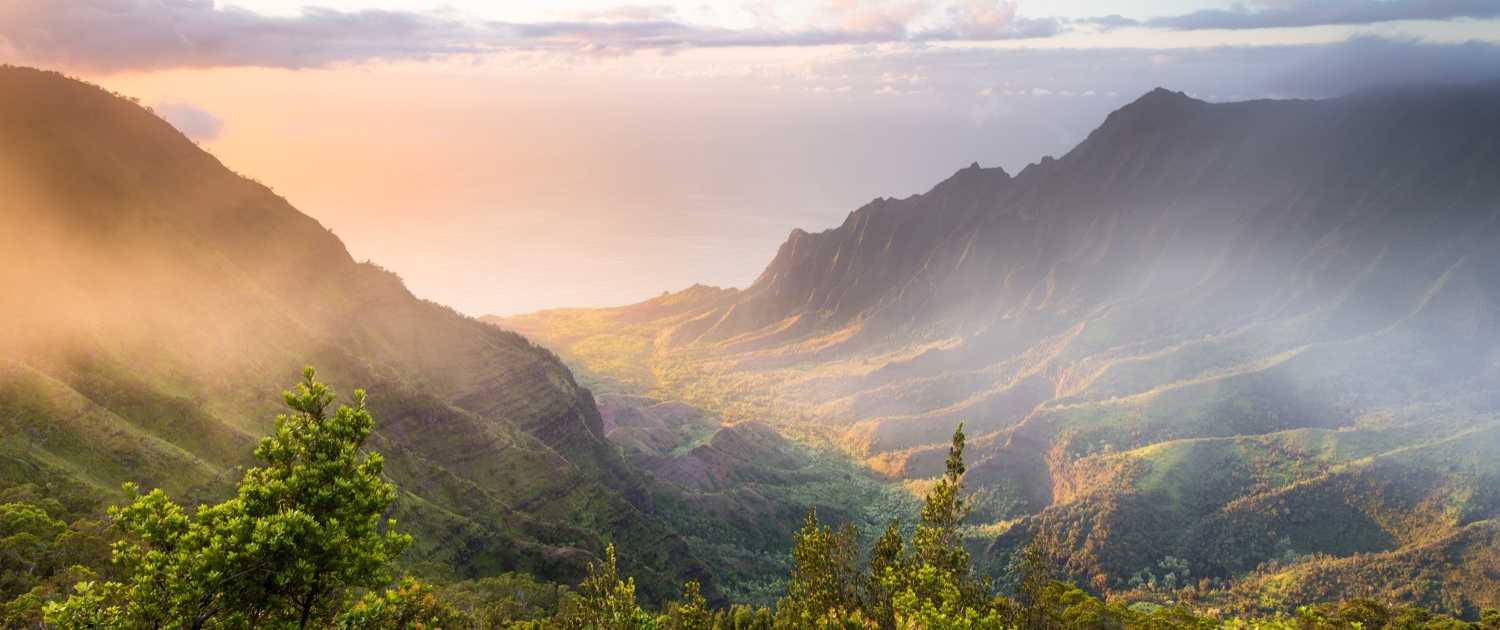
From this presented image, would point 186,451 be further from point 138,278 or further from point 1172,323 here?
point 1172,323

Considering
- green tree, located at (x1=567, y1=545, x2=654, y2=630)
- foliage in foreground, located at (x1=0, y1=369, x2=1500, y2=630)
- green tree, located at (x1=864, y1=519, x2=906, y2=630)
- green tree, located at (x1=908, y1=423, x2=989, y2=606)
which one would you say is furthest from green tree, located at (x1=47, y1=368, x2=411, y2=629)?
green tree, located at (x1=908, y1=423, x2=989, y2=606)

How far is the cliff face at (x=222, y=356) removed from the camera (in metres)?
52.4

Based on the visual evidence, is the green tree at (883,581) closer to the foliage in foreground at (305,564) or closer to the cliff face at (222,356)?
the foliage in foreground at (305,564)

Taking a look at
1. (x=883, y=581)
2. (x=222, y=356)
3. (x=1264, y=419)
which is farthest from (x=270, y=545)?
(x=1264, y=419)

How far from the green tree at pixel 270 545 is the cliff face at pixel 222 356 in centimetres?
4421

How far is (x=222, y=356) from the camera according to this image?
6538 cm

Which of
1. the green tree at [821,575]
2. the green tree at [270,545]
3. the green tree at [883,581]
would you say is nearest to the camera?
the green tree at [270,545]

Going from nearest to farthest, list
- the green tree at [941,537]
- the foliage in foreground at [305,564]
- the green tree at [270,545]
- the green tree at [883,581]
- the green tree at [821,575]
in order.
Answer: the green tree at [270,545] < the foliage in foreground at [305,564] < the green tree at [883,581] < the green tree at [821,575] < the green tree at [941,537]

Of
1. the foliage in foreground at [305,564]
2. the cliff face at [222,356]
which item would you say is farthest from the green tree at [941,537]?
the cliff face at [222,356]

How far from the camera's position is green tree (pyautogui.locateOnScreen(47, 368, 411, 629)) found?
14461mm

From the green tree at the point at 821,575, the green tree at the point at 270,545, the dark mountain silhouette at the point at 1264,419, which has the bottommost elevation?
the dark mountain silhouette at the point at 1264,419

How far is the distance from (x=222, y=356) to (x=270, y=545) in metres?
63.8

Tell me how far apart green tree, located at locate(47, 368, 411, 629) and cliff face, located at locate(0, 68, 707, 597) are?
4421 cm

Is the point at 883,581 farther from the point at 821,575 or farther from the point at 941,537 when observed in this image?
the point at 941,537
